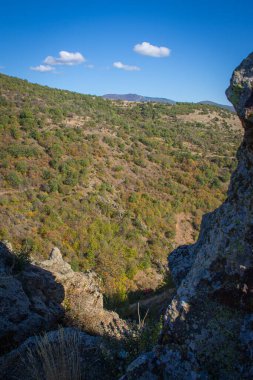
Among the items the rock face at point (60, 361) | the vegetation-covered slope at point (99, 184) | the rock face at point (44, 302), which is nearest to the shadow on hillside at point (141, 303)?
the vegetation-covered slope at point (99, 184)

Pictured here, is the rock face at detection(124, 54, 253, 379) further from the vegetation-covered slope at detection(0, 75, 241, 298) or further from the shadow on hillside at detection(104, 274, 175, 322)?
the vegetation-covered slope at detection(0, 75, 241, 298)

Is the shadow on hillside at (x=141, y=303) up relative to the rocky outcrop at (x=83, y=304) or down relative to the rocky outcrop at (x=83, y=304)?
down

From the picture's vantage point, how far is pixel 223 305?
10.1 feet

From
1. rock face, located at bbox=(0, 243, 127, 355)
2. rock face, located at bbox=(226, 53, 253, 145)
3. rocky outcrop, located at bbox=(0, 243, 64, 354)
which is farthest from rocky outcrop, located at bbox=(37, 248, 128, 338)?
rock face, located at bbox=(226, 53, 253, 145)

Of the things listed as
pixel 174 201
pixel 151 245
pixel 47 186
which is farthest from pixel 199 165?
pixel 47 186

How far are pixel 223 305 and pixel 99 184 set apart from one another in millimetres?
21913

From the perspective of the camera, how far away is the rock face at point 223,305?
2877 mm

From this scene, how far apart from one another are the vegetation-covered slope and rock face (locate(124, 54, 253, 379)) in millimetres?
12860

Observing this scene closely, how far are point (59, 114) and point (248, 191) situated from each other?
34.2 m

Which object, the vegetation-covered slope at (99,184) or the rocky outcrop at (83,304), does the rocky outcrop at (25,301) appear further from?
the vegetation-covered slope at (99,184)

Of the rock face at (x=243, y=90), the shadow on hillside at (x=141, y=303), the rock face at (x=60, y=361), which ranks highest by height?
the rock face at (x=243, y=90)

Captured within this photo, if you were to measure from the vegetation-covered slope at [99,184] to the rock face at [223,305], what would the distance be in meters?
12.9

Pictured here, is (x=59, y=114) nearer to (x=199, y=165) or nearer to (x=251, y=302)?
(x=199, y=165)

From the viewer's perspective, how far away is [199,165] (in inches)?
1337
